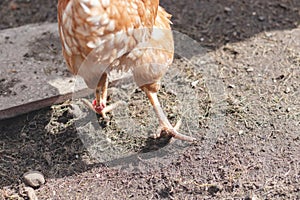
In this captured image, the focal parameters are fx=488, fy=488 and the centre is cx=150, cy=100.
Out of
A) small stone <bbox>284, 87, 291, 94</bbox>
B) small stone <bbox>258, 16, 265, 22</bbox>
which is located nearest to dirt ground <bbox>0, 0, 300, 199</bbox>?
small stone <bbox>284, 87, 291, 94</bbox>

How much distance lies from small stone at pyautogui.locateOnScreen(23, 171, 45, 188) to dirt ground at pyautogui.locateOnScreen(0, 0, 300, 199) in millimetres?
41

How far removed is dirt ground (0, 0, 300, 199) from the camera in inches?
98.3

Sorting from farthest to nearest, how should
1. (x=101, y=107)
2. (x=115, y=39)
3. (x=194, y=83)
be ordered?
(x=194, y=83), (x=101, y=107), (x=115, y=39)

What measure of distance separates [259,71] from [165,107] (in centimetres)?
70

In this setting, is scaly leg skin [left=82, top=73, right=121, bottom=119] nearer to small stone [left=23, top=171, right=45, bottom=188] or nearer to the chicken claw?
the chicken claw

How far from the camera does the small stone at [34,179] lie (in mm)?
2510

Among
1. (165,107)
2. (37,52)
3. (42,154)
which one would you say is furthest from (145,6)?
(37,52)

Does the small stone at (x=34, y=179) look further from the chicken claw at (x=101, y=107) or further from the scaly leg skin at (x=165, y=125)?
the scaly leg skin at (x=165, y=125)

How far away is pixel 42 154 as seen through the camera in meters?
2.70

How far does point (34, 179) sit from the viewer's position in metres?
2.51

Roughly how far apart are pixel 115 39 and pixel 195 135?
0.89m

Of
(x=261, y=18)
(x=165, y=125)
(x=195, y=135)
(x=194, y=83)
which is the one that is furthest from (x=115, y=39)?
(x=261, y=18)

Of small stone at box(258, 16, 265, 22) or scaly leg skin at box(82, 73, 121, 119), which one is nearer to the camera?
scaly leg skin at box(82, 73, 121, 119)

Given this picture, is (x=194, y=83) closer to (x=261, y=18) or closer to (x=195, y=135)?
(x=195, y=135)
